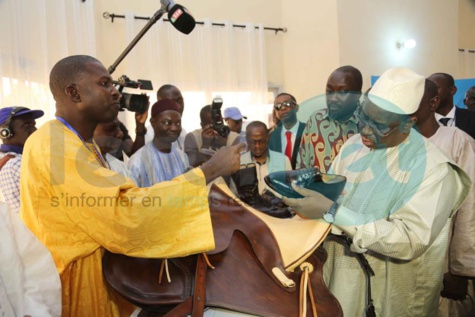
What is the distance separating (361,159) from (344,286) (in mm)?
462

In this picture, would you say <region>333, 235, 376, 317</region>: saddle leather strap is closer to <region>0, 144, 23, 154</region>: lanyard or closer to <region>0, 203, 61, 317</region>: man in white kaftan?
<region>0, 203, 61, 317</region>: man in white kaftan

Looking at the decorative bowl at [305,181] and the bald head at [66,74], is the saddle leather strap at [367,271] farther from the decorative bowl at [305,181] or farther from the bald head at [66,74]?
the bald head at [66,74]

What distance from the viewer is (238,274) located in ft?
3.35

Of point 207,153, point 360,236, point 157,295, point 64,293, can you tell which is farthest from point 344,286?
point 207,153

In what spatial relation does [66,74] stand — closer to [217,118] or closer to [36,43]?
[217,118]

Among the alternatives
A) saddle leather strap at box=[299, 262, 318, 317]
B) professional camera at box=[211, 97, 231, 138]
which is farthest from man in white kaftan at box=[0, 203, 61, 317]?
professional camera at box=[211, 97, 231, 138]

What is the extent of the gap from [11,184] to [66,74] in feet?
3.15

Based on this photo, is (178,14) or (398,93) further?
(178,14)

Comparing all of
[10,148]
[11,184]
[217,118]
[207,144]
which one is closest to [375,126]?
[217,118]

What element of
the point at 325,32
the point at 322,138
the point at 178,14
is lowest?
the point at 322,138

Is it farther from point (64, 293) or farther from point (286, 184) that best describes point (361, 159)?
point (64, 293)

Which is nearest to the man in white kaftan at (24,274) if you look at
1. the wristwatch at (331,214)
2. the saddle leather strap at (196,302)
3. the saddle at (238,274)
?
the saddle at (238,274)

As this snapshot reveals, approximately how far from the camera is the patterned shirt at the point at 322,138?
1289 millimetres

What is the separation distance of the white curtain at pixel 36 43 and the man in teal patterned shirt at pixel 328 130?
9.88 ft
